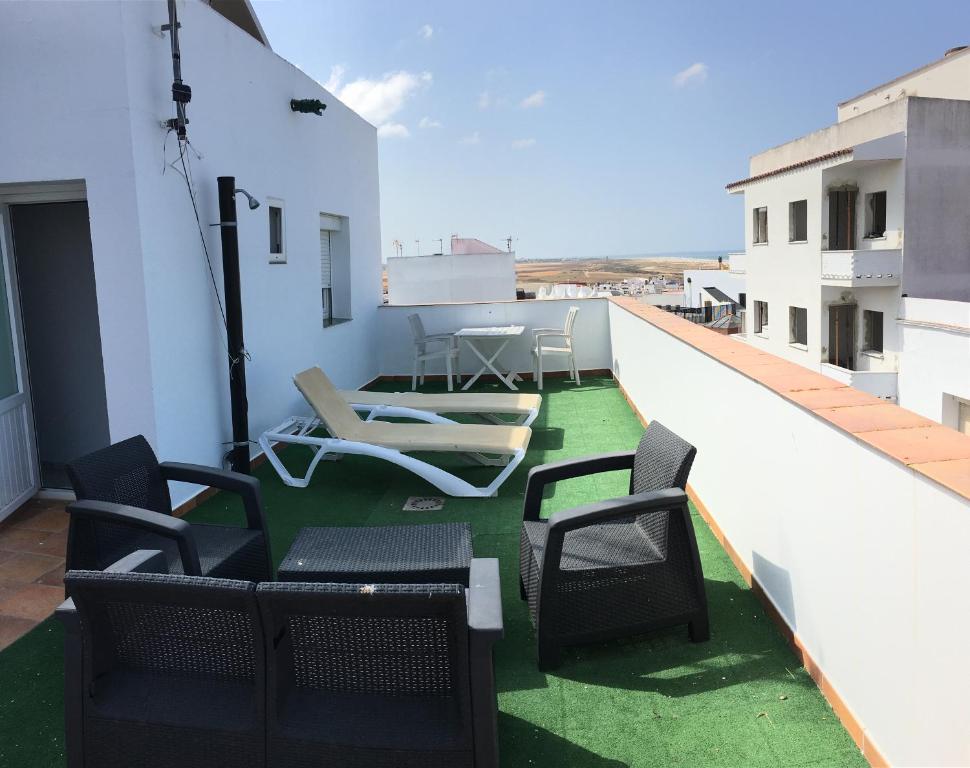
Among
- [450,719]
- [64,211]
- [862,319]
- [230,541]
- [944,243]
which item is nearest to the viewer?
[450,719]

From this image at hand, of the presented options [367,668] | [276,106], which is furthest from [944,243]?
[367,668]

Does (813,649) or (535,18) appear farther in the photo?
(535,18)

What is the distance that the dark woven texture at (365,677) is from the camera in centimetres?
199

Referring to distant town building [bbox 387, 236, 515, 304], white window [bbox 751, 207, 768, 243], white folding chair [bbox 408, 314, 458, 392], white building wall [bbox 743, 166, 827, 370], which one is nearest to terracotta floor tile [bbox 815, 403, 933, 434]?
white folding chair [bbox 408, 314, 458, 392]

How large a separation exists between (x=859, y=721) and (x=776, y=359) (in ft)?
6.51

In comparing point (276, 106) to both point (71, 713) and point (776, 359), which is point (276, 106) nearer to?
point (776, 359)

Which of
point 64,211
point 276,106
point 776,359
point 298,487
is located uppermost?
point 276,106

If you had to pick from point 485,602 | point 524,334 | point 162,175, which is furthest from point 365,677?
point 524,334

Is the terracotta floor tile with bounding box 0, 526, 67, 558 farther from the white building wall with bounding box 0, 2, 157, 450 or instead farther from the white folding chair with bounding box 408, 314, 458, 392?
the white folding chair with bounding box 408, 314, 458, 392

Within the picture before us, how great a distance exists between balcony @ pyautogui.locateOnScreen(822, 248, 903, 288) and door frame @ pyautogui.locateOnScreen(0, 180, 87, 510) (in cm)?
2225

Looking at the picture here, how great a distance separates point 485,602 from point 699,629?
1323 mm

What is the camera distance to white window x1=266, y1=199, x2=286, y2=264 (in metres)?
7.00

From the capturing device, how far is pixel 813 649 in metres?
2.83

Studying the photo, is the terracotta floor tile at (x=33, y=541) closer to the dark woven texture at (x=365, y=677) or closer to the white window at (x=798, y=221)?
the dark woven texture at (x=365, y=677)
